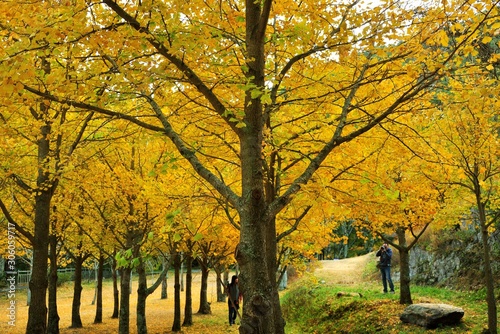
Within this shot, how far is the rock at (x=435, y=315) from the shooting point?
9.91 m

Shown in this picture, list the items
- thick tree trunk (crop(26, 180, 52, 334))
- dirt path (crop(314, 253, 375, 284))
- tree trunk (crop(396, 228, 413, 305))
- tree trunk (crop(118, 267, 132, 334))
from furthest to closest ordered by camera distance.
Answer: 1. dirt path (crop(314, 253, 375, 284))
2. tree trunk (crop(396, 228, 413, 305))
3. tree trunk (crop(118, 267, 132, 334))
4. thick tree trunk (crop(26, 180, 52, 334))

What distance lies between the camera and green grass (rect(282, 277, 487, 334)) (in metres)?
10.6

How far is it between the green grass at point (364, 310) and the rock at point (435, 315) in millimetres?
161

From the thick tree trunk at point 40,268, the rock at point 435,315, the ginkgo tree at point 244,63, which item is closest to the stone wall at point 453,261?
the rock at point 435,315

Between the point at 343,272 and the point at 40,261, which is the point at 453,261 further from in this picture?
the point at 40,261

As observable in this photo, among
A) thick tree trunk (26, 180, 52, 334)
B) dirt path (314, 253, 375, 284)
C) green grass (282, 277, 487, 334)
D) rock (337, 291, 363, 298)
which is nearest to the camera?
thick tree trunk (26, 180, 52, 334)

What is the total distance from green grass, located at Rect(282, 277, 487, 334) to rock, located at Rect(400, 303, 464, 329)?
16cm

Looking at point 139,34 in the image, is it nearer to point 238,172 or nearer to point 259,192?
point 259,192

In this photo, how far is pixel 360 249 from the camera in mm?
37406

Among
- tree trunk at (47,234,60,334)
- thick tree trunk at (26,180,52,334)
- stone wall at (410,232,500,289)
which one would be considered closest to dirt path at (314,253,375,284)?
stone wall at (410,232,500,289)

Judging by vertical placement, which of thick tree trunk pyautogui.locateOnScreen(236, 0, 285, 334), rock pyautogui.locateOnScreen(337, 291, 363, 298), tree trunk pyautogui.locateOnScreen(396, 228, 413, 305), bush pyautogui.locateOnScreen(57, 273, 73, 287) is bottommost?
bush pyautogui.locateOnScreen(57, 273, 73, 287)

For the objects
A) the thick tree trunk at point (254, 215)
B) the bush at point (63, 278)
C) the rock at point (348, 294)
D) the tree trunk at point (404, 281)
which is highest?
the thick tree trunk at point (254, 215)

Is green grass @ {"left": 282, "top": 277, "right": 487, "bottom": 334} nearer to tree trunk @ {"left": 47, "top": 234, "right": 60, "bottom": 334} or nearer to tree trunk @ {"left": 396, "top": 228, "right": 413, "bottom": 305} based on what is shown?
tree trunk @ {"left": 396, "top": 228, "right": 413, "bottom": 305}

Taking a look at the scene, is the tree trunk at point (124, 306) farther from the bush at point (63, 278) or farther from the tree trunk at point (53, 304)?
the bush at point (63, 278)
